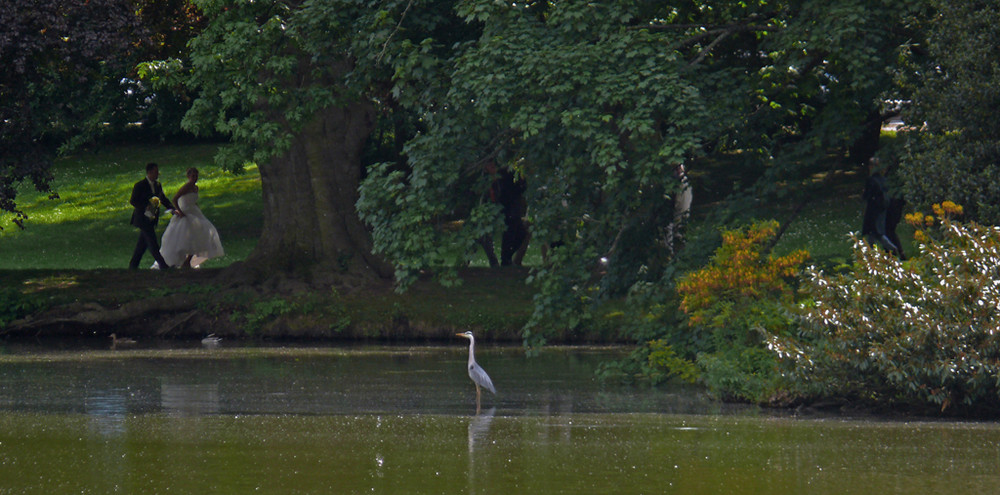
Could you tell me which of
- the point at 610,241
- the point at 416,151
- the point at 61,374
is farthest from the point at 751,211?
the point at 61,374

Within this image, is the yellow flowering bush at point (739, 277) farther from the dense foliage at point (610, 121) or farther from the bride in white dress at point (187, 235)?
the bride in white dress at point (187, 235)

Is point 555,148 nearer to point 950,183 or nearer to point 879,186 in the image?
point 950,183

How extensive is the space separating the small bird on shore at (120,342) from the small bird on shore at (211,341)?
113cm

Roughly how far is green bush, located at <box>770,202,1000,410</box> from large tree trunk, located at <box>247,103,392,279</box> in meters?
12.3

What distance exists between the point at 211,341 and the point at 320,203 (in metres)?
3.66

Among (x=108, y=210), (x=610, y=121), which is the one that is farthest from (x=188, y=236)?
(x=108, y=210)

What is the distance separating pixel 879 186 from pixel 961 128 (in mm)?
5982

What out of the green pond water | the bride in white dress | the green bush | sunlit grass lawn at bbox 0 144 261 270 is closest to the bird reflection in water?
the green pond water

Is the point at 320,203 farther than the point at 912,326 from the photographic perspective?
Yes

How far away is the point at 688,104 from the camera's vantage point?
16922 mm

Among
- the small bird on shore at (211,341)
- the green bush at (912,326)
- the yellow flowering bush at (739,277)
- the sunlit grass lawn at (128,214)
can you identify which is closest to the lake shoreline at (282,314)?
the small bird on shore at (211,341)

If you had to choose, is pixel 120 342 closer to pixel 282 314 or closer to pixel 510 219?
pixel 282 314

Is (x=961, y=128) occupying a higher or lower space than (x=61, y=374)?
higher

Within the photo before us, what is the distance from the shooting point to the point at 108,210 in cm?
4572
